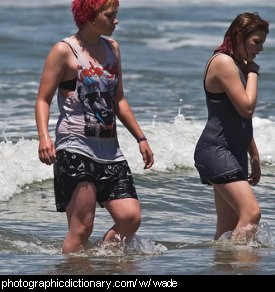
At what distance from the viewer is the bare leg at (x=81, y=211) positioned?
6.20 metres

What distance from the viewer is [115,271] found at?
6348 mm

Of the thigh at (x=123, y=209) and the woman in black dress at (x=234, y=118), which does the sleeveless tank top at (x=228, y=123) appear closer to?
the woman in black dress at (x=234, y=118)

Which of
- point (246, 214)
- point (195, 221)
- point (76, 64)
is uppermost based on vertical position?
point (76, 64)

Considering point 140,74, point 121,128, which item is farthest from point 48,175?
point 140,74

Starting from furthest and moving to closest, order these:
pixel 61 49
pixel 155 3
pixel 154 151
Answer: pixel 155 3, pixel 154 151, pixel 61 49

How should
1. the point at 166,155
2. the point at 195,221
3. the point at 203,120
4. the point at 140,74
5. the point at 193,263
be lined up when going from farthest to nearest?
the point at 140,74, the point at 203,120, the point at 166,155, the point at 195,221, the point at 193,263

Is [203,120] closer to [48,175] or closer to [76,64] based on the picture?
[48,175]

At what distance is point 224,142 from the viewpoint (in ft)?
21.6

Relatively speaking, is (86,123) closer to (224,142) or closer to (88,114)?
(88,114)

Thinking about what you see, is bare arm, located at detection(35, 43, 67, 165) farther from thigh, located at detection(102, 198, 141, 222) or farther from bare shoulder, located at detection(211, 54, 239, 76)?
bare shoulder, located at detection(211, 54, 239, 76)

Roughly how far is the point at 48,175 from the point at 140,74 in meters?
8.03

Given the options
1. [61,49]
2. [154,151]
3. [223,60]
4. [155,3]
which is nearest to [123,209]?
[61,49]

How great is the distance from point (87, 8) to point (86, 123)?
0.67 metres

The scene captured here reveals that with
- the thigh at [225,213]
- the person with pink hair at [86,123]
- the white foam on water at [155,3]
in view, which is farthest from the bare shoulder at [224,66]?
the white foam on water at [155,3]
